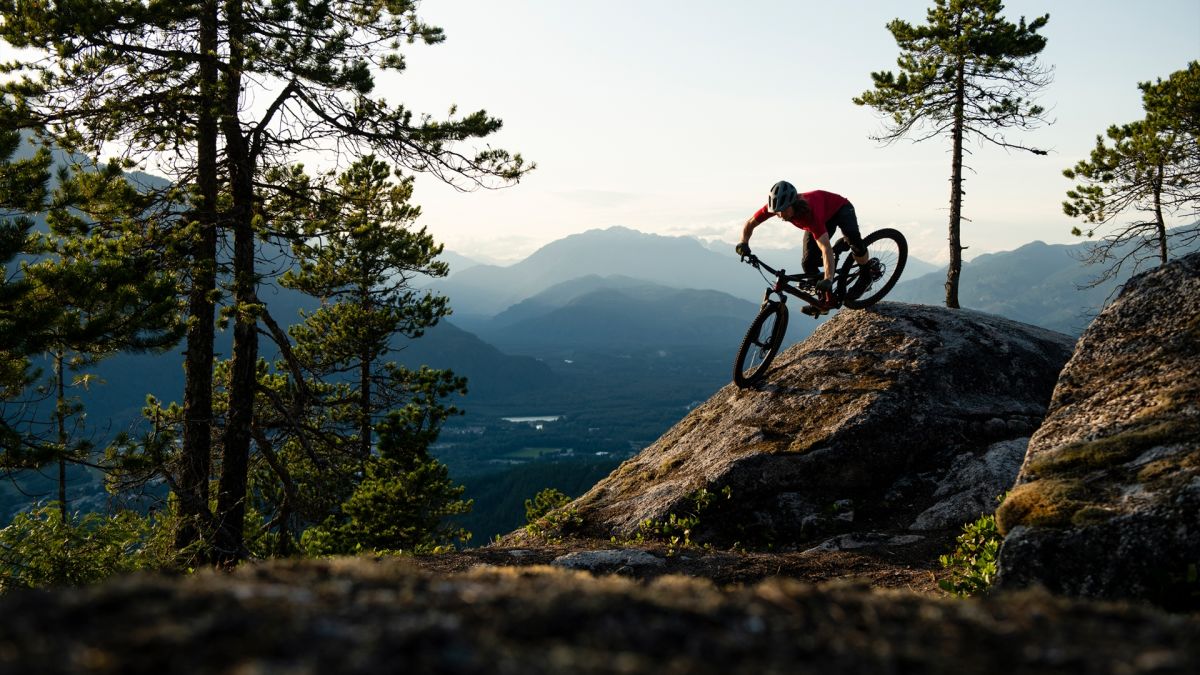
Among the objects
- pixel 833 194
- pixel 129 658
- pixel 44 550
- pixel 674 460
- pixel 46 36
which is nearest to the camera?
pixel 129 658

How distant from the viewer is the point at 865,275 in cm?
1435

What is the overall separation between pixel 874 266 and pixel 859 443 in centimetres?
405

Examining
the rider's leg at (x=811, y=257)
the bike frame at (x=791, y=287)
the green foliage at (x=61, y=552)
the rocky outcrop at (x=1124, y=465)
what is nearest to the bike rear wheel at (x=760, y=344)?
the bike frame at (x=791, y=287)

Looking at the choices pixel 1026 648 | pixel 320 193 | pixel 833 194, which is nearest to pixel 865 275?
pixel 833 194

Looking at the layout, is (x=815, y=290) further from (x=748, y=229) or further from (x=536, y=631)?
(x=536, y=631)

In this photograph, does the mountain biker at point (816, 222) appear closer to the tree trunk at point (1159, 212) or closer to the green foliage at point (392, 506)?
the green foliage at point (392, 506)

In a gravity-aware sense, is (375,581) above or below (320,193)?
below

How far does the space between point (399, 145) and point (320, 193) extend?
6.35 ft

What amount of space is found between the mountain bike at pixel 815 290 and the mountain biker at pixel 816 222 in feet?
0.70

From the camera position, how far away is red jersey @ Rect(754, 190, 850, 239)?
12.6 meters

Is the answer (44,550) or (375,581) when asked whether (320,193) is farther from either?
(375,581)

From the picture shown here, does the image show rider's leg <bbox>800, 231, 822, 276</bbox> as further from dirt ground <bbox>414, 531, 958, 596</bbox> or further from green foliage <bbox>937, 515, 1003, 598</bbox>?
green foliage <bbox>937, 515, 1003, 598</bbox>

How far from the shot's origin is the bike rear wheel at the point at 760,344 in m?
13.5

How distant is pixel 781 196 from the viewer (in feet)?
39.4
